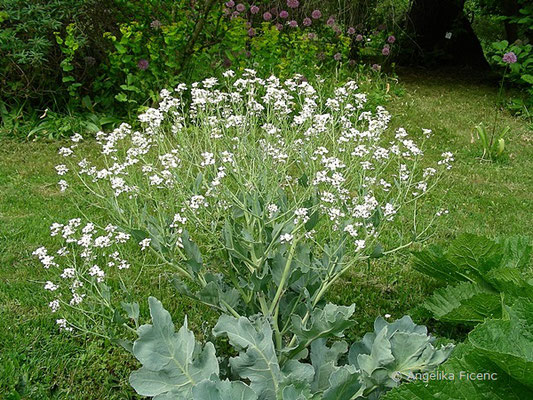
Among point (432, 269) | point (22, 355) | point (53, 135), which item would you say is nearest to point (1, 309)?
point (22, 355)

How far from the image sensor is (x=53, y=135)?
566 cm

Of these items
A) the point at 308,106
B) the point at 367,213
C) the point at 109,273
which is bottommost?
the point at 109,273

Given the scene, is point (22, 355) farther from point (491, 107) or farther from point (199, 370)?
point (491, 107)

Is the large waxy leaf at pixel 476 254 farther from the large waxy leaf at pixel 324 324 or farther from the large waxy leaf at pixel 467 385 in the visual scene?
the large waxy leaf at pixel 467 385

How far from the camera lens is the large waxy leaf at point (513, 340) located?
129cm

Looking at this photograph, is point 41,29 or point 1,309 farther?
point 41,29

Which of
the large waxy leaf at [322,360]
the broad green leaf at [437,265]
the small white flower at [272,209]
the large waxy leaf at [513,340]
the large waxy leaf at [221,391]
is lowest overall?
the large waxy leaf at [322,360]

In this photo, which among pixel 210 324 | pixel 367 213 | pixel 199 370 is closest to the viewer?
pixel 199 370

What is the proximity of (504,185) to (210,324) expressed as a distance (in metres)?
3.47

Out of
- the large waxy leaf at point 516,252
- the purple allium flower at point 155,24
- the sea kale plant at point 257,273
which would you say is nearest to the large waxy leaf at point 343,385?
the sea kale plant at point 257,273

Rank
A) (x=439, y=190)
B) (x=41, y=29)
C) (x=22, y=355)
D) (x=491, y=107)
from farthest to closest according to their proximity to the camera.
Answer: (x=491, y=107) → (x=41, y=29) → (x=439, y=190) → (x=22, y=355)

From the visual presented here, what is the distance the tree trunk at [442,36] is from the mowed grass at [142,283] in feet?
13.5

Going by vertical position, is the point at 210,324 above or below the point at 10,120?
above

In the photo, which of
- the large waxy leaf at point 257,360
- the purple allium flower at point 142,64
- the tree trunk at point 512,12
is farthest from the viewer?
the tree trunk at point 512,12
